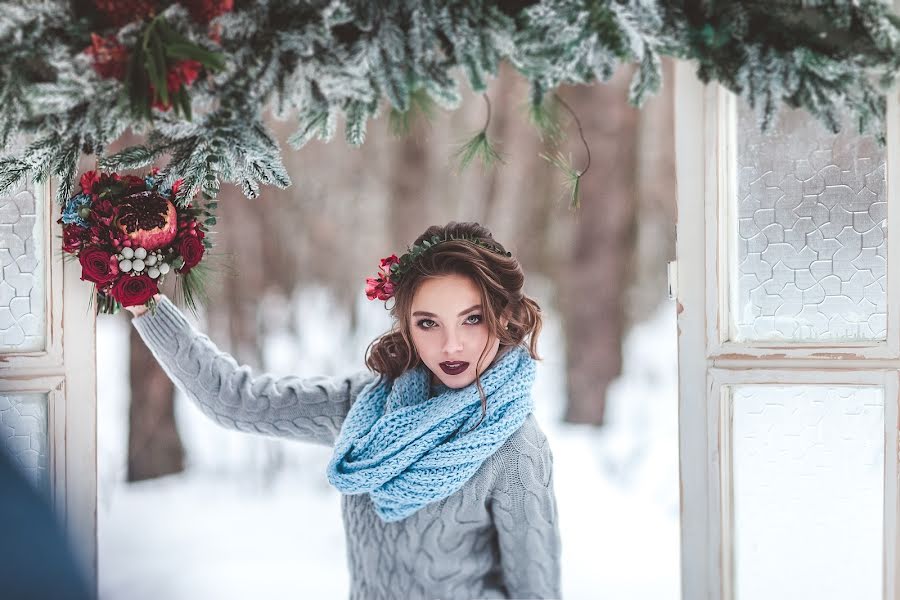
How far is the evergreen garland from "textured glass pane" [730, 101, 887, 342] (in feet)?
0.78

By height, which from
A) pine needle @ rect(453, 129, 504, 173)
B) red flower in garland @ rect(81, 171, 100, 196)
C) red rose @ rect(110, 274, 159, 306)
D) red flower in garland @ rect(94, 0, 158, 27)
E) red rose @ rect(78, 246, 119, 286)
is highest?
red flower in garland @ rect(94, 0, 158, 27)

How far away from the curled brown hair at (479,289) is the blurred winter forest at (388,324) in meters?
1.77

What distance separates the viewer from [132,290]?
1490 millimetres

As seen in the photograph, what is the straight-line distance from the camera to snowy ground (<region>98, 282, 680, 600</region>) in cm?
292

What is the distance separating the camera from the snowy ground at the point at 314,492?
292 cm

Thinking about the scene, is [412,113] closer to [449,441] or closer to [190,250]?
[190,250]

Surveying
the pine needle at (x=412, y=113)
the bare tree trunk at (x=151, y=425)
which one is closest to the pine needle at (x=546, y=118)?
the pine needle at (x=412, y=113)

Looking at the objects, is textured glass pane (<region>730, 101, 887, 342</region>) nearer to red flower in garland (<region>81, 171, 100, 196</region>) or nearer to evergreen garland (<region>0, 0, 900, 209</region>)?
evergreen garland (<region>0, 0, 900, 209</region>)

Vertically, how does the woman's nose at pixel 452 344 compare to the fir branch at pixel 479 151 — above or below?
below

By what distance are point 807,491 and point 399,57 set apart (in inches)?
48.3

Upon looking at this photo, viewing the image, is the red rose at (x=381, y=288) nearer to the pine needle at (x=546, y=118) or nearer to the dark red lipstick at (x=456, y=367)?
the dark red lipstick at (x=456, y=367)

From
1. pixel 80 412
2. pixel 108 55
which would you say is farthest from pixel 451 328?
pixel 80 412

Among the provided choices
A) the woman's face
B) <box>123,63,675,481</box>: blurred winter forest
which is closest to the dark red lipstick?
the woman's face

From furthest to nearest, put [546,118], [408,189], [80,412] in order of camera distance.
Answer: [408,189]
[80,412]
[546,118]
